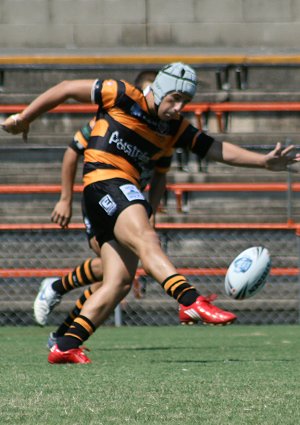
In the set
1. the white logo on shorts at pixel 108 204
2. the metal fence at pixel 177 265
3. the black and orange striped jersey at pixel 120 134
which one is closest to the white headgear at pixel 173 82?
the black and orange striped jersey at pixel 120 134

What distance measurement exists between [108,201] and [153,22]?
11.2 meters

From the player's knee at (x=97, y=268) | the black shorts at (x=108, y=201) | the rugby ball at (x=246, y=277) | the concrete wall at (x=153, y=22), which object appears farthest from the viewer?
the concrete wall at (x=153, y=22)

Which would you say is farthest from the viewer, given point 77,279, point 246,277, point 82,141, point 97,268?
point 77,279

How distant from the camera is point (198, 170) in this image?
13492mm

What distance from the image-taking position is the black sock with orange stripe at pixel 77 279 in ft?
23.4

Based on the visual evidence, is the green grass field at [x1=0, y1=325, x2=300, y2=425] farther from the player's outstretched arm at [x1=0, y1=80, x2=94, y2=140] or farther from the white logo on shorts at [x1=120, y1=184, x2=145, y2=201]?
the player's outstretched arm at [x1=0, y1=80, x2=94, y2=140]

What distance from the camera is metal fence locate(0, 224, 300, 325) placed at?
10.6 meters

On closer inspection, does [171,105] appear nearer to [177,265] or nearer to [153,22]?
[177,265]

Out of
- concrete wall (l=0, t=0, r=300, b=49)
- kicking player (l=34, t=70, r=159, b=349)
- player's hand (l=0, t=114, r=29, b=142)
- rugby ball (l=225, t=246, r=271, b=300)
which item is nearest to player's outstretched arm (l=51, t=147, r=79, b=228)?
kicking player (l=34, t=70, r=159, b=349)

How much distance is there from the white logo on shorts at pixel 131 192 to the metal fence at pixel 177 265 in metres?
4.33

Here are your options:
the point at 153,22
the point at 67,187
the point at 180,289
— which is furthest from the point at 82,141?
the point at 153,22

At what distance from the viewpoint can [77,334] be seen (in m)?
6.16

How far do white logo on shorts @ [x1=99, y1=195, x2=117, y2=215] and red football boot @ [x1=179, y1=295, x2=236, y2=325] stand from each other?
759 mm

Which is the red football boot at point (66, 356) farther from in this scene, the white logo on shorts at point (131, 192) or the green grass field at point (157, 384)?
the white logo on shorts at point (131, 192)
